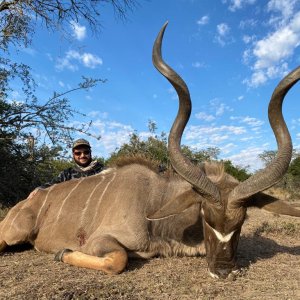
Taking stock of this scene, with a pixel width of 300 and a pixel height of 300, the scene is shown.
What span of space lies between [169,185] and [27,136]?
4.09m

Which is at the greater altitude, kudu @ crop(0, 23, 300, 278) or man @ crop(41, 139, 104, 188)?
man @ crop(41, 139, 104, 188)

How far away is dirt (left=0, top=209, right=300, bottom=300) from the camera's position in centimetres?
260

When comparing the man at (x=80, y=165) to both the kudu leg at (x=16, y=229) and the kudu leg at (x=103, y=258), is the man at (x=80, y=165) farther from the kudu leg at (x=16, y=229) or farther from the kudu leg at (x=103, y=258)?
the kudu leg at (x=103, y=258)

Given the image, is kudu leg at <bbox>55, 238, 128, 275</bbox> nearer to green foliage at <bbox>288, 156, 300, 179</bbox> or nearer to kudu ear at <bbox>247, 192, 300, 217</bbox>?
kudu ear at <bbox>247, 192, 300, 217</bbox>

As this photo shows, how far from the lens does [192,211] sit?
375 centimetres

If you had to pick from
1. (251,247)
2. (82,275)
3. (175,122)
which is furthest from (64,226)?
(251,247)

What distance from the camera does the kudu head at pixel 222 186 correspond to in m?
3.00

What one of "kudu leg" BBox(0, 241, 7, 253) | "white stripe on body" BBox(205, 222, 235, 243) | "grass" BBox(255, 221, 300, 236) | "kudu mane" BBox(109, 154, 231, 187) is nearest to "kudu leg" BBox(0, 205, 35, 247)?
"kudu leg" BBox(0, 241, 7, 253)

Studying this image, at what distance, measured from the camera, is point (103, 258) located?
3.23 m

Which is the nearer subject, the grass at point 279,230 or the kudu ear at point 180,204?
the kudu ear at point 180,204

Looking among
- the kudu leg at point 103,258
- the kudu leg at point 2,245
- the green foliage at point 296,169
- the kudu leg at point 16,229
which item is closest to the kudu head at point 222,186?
the kudu leg at point 103,258

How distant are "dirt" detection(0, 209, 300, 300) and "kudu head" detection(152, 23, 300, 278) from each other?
228 millimetres

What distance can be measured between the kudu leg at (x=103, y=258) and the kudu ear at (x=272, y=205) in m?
1.12

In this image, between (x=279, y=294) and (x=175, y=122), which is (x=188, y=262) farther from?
(x=175, y=122)
